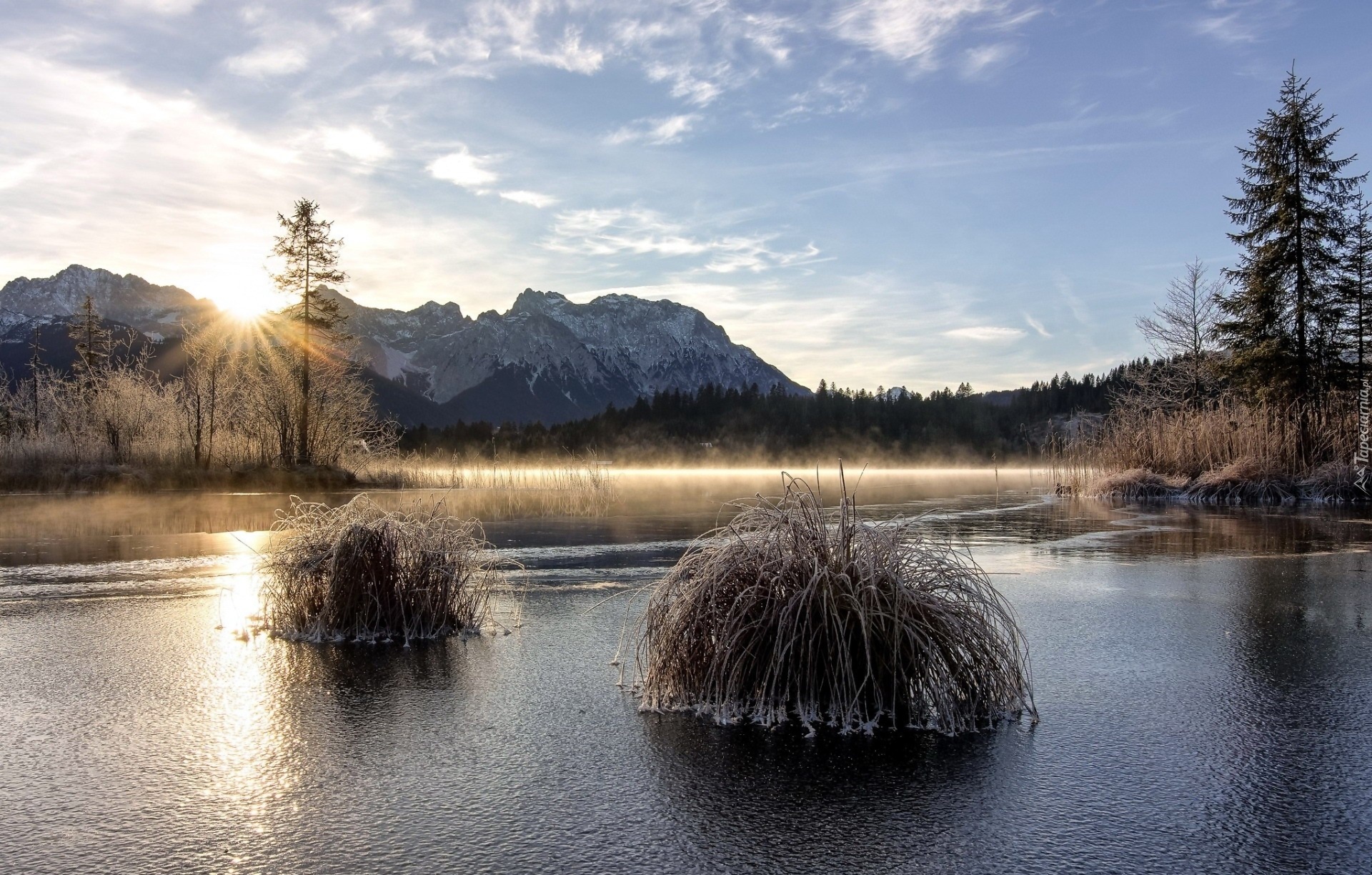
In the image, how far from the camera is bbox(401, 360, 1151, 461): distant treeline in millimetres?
99875

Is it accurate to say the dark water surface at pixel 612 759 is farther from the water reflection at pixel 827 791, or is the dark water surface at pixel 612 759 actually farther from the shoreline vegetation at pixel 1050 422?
the shoreline vegetation at pixel 1050 422

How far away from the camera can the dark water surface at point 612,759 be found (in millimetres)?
3697

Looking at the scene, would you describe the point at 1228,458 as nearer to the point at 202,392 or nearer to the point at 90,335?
the point at 202,392

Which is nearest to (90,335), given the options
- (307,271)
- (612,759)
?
(307,271)

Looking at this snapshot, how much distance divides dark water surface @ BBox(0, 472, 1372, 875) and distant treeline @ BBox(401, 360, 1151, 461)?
82227 millimetres

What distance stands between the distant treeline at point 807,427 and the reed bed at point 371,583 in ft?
266

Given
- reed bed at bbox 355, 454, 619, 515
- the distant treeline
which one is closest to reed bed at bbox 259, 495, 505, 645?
reed bed at bbox 355, 454, 619, 515

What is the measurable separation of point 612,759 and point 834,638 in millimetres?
1467

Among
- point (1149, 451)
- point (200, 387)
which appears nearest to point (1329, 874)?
point (1149, 451)

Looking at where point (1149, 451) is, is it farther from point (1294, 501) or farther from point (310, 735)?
point (310, 735)

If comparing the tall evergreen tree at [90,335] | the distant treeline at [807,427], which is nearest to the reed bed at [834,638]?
the tall evergreen tree at [90,335]

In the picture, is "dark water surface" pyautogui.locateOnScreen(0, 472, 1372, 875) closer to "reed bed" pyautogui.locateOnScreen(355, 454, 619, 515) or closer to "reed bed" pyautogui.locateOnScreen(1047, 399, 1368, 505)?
"reed bed" pyautogui.locateOnScreen(355, 454, 619, 515)

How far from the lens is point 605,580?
36.7ft

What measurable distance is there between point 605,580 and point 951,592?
6.02m
